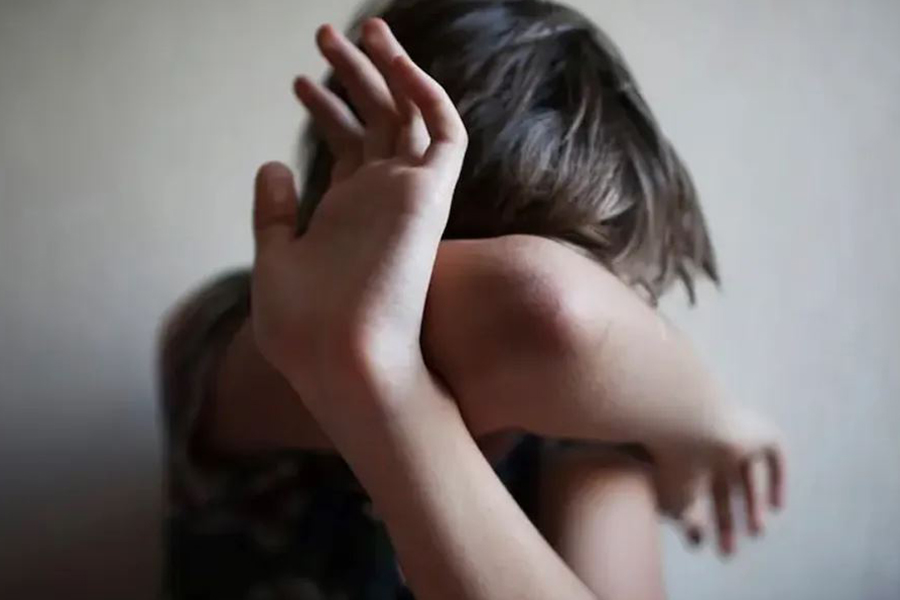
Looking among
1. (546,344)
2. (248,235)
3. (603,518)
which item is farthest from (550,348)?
(248,235)

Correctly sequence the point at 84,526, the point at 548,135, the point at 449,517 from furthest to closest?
the point at 84,526 → the point at 548,135 → the point at 449,517

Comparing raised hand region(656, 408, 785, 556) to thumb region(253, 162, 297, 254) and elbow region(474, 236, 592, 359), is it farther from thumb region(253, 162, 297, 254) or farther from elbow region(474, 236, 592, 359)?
thumb region(253, 162, 297, 254)

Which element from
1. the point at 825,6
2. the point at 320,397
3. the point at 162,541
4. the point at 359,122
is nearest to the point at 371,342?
the point at 320,397

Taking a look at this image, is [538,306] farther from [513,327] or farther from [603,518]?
[603,518]

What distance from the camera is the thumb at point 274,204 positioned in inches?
21.4

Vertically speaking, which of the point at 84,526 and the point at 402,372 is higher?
the point at 402,372

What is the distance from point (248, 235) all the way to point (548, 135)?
264 millimetres

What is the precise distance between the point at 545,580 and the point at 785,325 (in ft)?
1.47

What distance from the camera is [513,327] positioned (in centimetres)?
50

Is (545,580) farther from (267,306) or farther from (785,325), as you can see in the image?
(785,325)

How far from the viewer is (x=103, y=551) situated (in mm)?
735

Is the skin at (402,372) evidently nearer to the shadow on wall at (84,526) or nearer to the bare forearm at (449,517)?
the bare forearm at (449,517)

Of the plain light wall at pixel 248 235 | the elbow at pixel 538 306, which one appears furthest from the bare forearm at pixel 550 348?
the plain light wall at pixel 248 235

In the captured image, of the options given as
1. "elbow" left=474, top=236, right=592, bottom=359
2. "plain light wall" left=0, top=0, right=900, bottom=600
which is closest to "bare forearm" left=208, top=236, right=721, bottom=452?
"elbow" left=474, top=236, right=592, bottom=359
